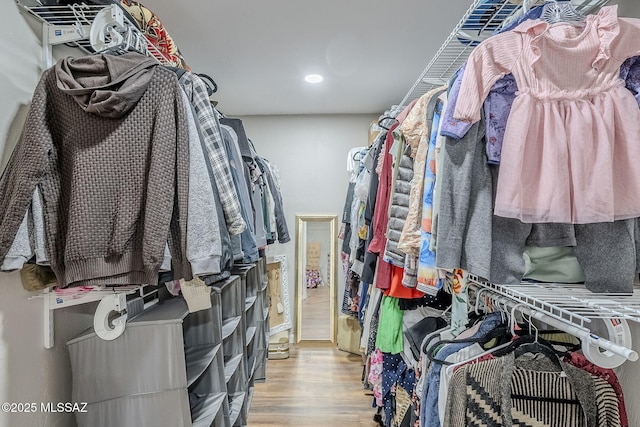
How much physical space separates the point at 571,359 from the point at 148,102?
1.37 meters

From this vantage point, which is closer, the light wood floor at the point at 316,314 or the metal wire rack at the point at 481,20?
the metal wire rack at the point at 481,20

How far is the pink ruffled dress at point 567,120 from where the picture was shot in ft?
2.82

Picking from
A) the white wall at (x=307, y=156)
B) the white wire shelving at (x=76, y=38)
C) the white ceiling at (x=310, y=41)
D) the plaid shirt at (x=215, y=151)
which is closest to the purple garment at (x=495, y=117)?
the white ceiling at (x=310, y=41)

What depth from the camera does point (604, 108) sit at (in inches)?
35.0

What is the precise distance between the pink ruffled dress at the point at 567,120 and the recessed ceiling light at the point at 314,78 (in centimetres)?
205

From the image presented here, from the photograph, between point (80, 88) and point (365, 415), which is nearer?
point (80, 88)

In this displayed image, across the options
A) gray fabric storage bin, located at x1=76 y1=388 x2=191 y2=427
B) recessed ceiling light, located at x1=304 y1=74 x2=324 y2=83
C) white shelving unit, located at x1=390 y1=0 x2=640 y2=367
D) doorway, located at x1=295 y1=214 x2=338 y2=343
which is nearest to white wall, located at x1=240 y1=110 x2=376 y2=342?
doorway, located at x1=295 y1=214 x2=338 y2=343

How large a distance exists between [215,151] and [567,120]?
0.98m

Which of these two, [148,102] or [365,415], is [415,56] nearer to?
[148,102]

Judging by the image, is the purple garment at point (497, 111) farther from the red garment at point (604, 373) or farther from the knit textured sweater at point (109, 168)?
the knit textured sweater at point (109, 168)

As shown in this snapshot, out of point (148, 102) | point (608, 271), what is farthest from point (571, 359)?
point (148, 102)

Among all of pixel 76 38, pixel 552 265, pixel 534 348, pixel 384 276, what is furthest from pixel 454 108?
pixel 76 38

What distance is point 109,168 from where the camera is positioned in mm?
974

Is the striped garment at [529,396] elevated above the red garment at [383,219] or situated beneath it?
situated beneath
